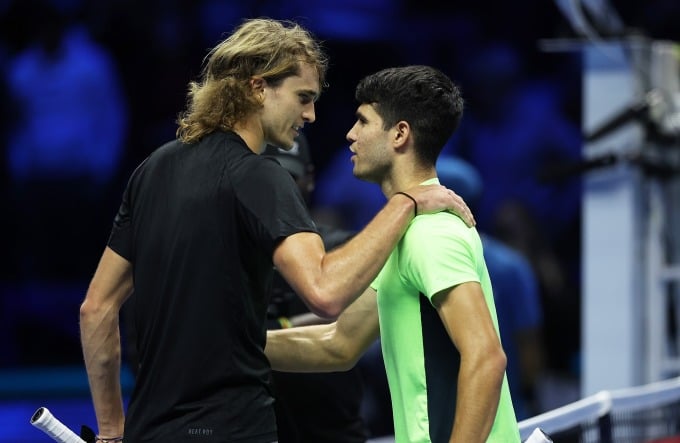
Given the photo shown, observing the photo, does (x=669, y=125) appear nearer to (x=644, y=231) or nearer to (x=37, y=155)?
(x=644, y=231)

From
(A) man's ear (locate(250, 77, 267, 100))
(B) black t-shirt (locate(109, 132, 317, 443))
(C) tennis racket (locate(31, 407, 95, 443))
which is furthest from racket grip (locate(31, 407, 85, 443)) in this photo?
(A) man's ear (locate(250, 77, 267, 100))

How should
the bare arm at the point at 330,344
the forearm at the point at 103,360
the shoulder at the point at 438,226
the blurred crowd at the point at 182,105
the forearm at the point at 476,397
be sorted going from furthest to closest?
the blurred crowd at the point at 182,105 < the bare arm at the point at 330,344 < the forearm at the point at 103,360 < the shoulder at the point at 438,226 < the forearm at the point at 476,397

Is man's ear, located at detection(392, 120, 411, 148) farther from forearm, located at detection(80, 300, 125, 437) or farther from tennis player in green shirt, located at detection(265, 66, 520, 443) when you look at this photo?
forearm, located at detection(80, 300, 125, 437)

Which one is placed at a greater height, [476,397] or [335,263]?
[335,263]

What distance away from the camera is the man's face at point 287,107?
2.88 metres

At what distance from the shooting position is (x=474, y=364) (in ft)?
8.52

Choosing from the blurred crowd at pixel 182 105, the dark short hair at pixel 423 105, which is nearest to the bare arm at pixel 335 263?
the dark short hair at pixel 423 105

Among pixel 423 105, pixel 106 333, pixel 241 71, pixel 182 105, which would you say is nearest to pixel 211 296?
pixel 106 333

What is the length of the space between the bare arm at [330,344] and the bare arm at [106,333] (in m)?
0.43

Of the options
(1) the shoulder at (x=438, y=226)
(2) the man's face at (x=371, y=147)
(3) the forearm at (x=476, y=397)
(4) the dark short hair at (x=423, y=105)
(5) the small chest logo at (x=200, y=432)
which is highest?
(4) the dark short hair at (x=423, y=105)

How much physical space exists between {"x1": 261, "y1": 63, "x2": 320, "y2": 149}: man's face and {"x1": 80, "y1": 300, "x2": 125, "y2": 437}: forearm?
0.55m

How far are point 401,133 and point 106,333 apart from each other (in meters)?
0.80

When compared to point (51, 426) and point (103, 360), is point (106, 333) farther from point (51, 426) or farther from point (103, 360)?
point (51, 426)

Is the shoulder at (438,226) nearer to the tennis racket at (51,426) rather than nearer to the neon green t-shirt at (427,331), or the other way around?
the neon green t-shirt at (427,331)
